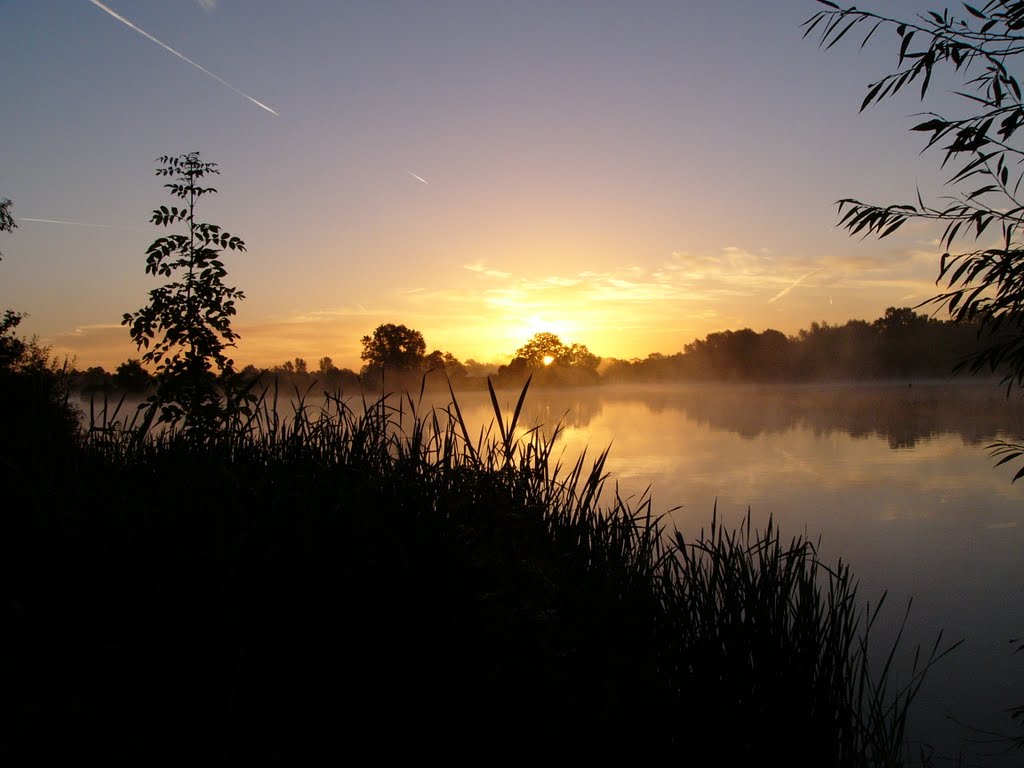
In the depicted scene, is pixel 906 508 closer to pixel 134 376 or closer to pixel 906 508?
pixel 906 508

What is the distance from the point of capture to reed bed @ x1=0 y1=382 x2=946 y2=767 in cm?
293

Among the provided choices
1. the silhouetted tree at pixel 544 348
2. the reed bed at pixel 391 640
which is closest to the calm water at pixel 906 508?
the reed bed at pixel 391 640

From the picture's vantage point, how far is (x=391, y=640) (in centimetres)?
327

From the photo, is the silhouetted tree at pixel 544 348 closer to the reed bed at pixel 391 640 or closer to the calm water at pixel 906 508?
the calm water at pixel 906 508

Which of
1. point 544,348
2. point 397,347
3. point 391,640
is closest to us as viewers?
point 391,640

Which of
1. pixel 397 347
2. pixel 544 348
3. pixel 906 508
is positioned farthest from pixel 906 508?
pixel 544 348

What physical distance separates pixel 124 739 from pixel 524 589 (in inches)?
66.2

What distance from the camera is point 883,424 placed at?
24719 millimetres

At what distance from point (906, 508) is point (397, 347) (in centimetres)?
1710

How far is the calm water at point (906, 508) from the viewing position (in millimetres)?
5023

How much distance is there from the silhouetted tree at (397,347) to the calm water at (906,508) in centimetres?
596

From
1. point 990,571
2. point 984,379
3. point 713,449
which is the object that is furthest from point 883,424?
point 984,379

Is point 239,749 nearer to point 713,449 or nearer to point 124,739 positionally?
point 124,739

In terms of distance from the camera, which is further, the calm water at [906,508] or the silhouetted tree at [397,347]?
the silhouetted tree at [397,347]
